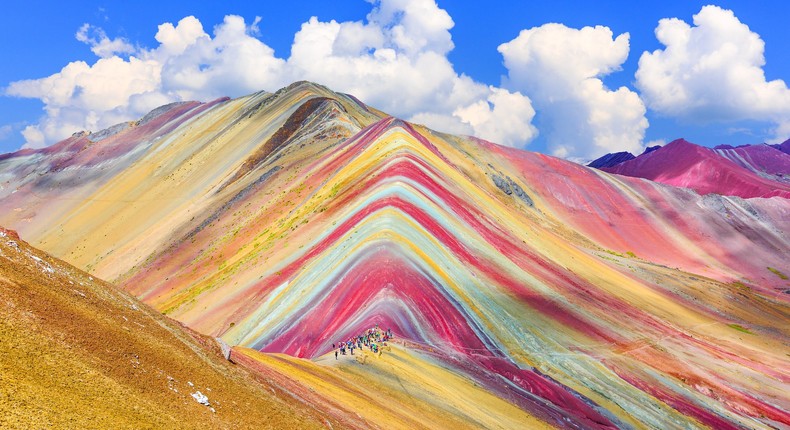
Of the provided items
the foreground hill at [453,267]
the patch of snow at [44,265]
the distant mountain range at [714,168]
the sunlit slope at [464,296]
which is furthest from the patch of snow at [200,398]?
the distant mountain range at [714,168]

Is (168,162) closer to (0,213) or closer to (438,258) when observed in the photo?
(0,213)

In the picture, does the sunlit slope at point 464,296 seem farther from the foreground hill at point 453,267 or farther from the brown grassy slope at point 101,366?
the brown grassy slope at point 101,366

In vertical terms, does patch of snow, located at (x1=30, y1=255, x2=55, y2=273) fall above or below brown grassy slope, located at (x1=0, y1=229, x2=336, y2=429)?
above

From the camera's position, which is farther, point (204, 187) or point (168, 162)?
point (168, 162)

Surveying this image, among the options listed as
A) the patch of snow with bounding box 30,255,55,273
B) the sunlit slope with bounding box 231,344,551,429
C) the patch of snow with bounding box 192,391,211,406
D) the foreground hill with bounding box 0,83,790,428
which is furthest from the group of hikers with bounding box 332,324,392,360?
the patch of snow with bounding box 30,255,55,273

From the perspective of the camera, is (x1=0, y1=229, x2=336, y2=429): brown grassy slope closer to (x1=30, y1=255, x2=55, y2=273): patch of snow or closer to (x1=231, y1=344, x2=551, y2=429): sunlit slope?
(x1=30, y1=255, x2=55, y2=273): patch of snow

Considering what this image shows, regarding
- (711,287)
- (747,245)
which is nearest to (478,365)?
(711,287)
